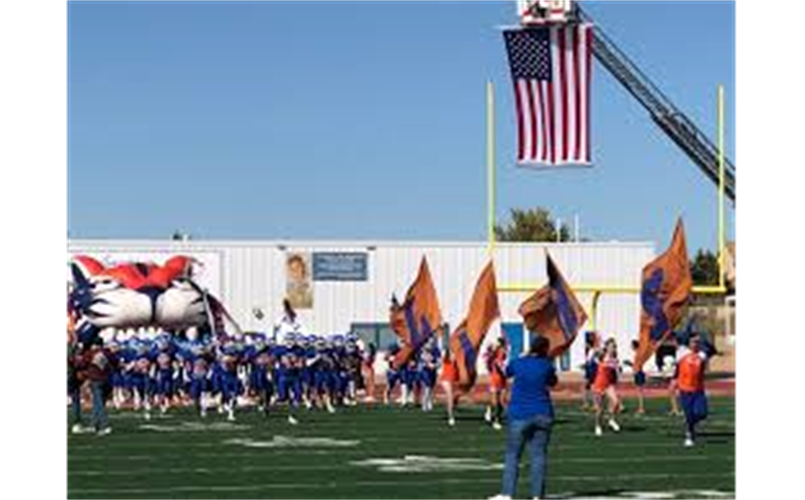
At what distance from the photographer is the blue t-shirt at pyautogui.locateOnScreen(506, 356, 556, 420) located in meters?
13.9

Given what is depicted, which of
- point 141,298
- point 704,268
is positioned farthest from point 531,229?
point 141,298

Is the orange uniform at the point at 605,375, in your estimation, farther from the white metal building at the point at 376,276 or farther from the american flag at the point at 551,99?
the white metal building at the point at 376,276

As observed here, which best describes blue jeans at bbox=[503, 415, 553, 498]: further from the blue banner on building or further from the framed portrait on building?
the blue banner on building

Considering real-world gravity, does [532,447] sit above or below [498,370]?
above

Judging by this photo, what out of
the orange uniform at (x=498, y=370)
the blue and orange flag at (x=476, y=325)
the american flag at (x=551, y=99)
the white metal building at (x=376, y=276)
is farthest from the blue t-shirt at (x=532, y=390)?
the white metal building at (x=376, y=276)

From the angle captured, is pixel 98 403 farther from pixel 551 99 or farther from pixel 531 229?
pixel 531 229

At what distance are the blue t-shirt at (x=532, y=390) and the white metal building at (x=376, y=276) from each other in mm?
32961

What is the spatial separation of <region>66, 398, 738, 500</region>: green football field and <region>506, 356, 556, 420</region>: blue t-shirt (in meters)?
1.15

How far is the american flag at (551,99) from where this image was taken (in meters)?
33.6

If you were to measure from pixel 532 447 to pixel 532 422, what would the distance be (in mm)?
216

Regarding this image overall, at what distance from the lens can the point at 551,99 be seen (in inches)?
1337
